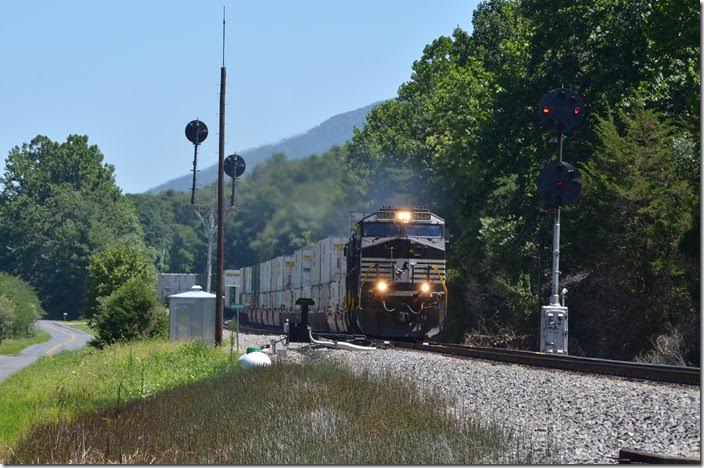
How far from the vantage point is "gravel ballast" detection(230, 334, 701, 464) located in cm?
1109

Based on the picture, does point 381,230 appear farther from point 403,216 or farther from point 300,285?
point 300,285

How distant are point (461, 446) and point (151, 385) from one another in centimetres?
1358

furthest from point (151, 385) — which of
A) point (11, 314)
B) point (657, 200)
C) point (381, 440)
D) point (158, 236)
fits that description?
point (158, 236)

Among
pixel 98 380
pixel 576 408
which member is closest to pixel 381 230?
pixel 98 380

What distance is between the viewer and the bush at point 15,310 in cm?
6969

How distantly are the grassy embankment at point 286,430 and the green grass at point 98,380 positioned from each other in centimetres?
139

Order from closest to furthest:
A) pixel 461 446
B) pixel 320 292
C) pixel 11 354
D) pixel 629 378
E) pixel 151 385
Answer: pixel 461 446 < pixel 629 378 < pixel 151 385 < pixel 320 292 < pixel 11 354

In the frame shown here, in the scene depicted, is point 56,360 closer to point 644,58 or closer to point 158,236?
point 644,58

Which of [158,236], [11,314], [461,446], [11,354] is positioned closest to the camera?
[461,446]

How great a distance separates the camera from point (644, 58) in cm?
3922

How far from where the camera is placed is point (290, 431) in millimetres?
12398

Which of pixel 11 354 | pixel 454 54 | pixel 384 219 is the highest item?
pixel 454 54

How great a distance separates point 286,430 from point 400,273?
19.3 m

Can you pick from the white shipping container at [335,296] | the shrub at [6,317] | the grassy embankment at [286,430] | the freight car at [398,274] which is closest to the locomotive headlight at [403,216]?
the freight car at [398,274]
